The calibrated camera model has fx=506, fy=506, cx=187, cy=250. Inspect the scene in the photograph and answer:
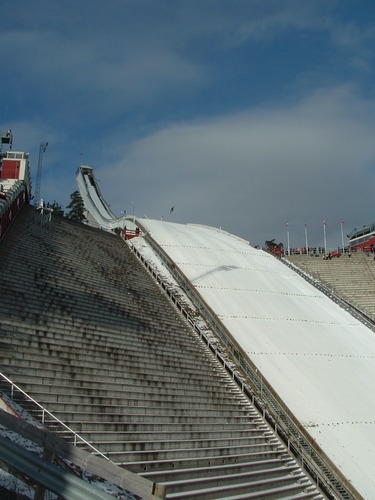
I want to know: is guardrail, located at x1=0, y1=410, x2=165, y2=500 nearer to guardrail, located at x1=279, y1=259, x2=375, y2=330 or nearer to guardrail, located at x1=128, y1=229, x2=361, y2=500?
guardrail, located at x1=128, y1=229, x2=361, y2=500

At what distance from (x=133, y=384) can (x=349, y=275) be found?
2109 cm

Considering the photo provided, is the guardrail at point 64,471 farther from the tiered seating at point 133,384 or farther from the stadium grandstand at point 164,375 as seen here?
the tiered seating at point 133,384

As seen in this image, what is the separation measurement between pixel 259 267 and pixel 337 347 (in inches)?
325

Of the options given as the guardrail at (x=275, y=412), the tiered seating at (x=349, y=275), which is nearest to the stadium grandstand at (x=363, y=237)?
the tiered seating at (x=349, y=275)

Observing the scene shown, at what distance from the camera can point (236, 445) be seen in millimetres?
10125

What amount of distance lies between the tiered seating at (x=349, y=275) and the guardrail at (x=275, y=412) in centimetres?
955

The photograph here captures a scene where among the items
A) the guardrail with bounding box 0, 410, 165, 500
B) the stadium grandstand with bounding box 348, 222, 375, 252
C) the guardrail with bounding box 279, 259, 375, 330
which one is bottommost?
the guardrail with bounding box 0, 410, 165, 500

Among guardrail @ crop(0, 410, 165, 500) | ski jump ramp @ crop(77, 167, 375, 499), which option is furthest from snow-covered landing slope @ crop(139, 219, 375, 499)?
guardrail @ crop(0, 410, 165, 500)

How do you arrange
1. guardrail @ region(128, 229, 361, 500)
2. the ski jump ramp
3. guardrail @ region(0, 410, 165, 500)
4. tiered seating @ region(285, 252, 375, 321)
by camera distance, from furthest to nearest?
tiered seating @ region(285, 252, 375, 321), the ski jump ramp, guardrail @ region(128, 229, 361, 500), guardrail @ region(0, 410, 165, 500)

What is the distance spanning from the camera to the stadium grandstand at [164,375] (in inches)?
298

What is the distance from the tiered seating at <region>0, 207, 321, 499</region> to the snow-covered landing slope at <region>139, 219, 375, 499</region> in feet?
6.29

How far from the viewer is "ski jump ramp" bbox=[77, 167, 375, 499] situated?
41.0ft

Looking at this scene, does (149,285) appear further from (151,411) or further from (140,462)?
(140,462)

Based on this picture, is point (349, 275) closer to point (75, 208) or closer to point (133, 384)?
point (133, 384)
